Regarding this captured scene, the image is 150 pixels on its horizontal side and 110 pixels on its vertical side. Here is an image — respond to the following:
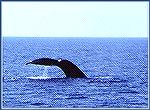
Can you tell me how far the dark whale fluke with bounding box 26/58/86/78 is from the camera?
27.5 m

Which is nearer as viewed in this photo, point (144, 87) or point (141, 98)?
point (141, 98)

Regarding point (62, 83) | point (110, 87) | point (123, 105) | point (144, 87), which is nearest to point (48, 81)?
point (62, 83)

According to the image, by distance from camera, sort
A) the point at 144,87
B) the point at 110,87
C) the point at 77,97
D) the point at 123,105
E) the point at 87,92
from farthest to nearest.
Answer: the point at 144,87
the point at 110,87
the point at 87,92
the point at 77,97
the point at 123,105

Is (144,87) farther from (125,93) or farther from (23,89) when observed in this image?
(23,89)

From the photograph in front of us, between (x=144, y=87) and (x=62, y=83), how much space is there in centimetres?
553

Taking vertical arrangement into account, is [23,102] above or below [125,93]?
below

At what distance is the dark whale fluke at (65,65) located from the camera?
90.2 feet

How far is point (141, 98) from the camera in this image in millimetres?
25594

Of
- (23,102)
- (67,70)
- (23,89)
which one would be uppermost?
(67,70)

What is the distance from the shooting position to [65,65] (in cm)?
2961

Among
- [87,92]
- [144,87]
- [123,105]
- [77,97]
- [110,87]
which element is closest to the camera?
[123,105]

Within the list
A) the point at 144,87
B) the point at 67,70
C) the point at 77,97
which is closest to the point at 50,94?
the point at 77,97

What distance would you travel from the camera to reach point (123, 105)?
23016 millimetres

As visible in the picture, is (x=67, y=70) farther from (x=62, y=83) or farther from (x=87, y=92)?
(x=87, y=92)
